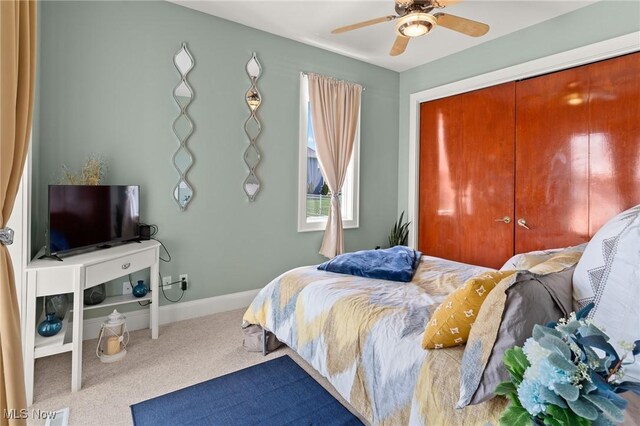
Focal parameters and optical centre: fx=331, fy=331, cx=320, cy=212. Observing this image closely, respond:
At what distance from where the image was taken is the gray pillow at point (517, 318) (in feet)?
3.29

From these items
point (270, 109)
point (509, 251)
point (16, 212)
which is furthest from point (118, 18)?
point (509, 251)

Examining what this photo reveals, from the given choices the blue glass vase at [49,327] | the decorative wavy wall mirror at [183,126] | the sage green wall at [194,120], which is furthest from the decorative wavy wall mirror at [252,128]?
the blue glass vase at [49,327]

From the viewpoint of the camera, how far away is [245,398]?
1.86 metres

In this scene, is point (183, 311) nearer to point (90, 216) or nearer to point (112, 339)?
point (112, 339)

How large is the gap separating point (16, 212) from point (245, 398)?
1.63 m

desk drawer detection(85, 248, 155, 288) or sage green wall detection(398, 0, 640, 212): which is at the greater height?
sage green wall detection(398, 0, 640, 212)

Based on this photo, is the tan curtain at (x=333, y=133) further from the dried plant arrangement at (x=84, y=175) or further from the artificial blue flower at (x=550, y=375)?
the artificial blue flower at (x=550, y=375)

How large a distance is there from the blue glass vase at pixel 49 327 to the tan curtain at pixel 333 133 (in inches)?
93.9

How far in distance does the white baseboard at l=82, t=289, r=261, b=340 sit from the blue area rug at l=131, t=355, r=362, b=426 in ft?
3.67

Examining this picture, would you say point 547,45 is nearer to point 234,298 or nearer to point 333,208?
point 333,208

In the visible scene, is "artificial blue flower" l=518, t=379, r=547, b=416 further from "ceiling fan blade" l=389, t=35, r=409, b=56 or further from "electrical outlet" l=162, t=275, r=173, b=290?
"electrical outlet" l=162, t=275, r=173, b=290

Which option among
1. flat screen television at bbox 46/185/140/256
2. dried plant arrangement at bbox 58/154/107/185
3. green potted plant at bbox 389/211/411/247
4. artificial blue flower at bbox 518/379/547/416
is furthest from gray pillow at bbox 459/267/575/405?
green potted plant at bbox 389/211/411/247

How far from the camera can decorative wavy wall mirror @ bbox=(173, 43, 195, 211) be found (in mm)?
2895

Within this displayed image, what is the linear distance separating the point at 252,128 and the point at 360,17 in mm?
1416
